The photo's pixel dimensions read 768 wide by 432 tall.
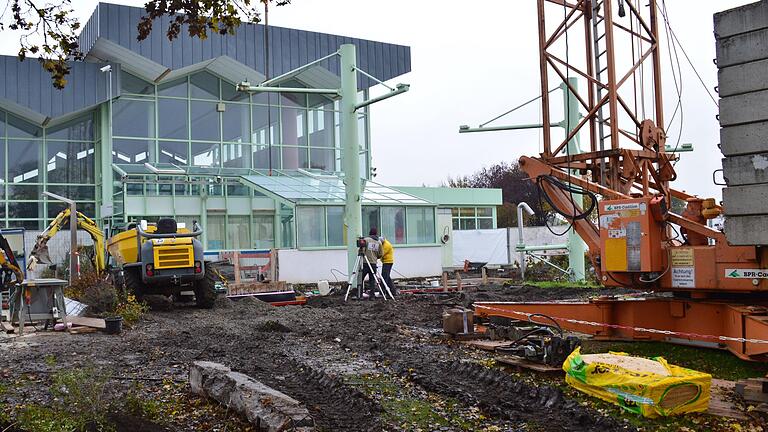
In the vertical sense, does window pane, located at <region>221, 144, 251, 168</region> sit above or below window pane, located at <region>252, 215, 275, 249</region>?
above

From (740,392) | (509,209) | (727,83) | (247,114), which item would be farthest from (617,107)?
(509,209)

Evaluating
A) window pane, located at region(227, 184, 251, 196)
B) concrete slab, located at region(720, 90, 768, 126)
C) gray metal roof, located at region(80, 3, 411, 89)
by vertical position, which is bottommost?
concrete slab, located at region(720, 90, 768, 126)

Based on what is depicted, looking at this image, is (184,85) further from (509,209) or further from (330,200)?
(509,209)

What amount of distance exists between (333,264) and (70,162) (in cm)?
1099

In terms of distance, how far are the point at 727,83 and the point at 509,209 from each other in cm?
4936

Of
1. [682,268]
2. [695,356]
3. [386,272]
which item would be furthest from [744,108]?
[386,272]

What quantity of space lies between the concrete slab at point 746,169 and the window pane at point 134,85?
2633 cm

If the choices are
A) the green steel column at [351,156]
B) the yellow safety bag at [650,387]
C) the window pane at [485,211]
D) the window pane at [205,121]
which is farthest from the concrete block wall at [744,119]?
the window pane at [485,211]

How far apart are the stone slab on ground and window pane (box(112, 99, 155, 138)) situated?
23.4m

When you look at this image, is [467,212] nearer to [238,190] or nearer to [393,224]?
[393,224]

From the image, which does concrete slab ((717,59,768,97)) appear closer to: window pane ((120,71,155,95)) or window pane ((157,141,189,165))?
window pane ((157,141,189,165))

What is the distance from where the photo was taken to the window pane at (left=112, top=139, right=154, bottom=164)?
98.3 ft

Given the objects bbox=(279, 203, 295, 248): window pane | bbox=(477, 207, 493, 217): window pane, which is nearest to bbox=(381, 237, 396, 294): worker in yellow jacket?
bbox=(279, 203, 295, 248): window pane

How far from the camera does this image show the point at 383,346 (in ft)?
39.6
